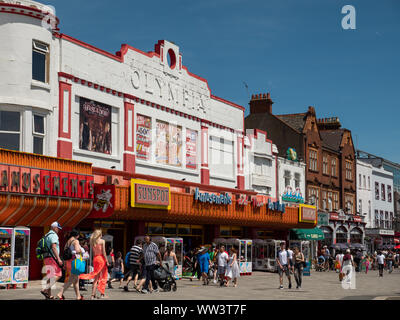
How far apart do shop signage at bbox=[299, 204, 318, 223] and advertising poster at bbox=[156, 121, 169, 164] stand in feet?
Answer: 43.8

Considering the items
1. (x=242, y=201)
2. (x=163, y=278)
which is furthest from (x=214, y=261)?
(x=163, y=278)

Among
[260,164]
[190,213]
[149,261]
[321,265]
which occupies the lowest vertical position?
[321,265]

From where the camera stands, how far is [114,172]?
97.9ft

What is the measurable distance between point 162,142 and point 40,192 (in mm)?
10649

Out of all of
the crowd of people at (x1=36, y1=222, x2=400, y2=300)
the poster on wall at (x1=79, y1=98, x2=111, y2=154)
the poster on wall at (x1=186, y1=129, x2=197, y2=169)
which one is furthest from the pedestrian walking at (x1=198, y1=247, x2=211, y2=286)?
the poster on wall at (x1=186, y1=129, x2=197, y2=169)

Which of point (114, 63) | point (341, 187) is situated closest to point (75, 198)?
point (114, 63)

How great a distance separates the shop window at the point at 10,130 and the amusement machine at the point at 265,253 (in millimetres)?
20394

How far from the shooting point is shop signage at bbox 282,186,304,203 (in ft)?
163

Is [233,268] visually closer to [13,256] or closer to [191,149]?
[13,256]

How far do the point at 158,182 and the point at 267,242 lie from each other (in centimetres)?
1283

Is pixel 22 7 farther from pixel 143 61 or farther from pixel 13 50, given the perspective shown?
pixel 143 61

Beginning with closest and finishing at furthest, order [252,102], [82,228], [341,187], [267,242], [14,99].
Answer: [14,99], [82,228], [267,242], [252,102], [341,187]

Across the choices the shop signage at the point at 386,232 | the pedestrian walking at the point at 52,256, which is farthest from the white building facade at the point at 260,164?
the pedestrian walking at the point at 52,256

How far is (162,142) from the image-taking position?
34344mm
